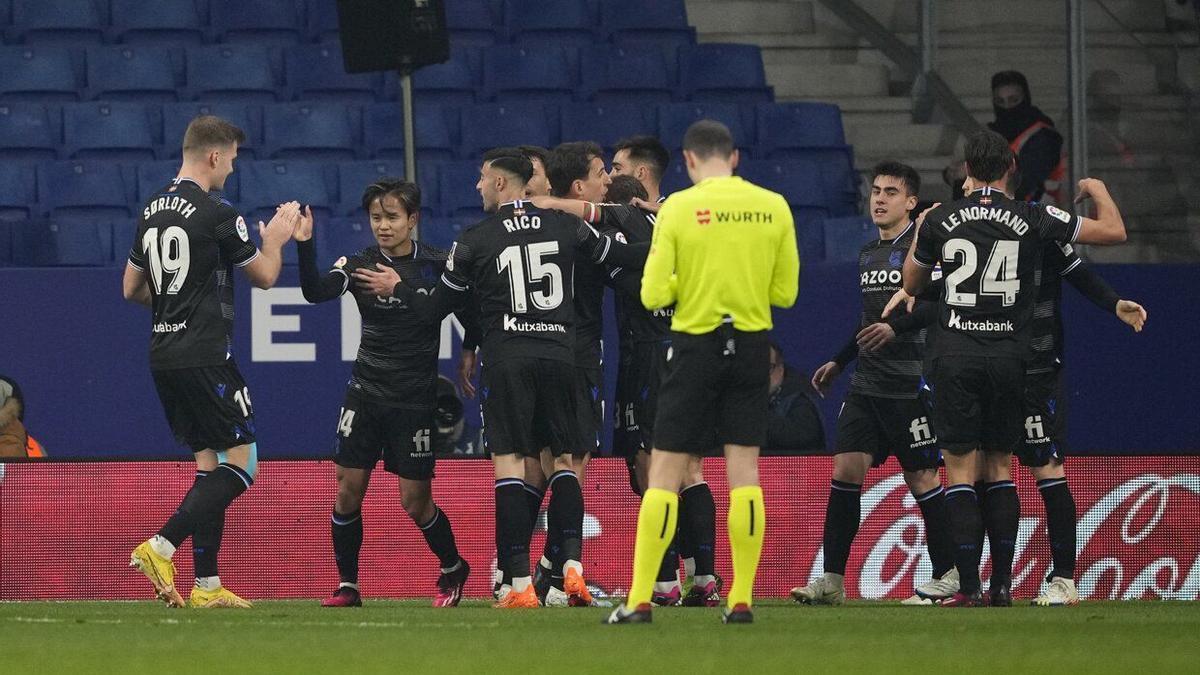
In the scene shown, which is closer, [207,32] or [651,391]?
[651,391]

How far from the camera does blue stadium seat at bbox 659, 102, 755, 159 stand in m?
15.6

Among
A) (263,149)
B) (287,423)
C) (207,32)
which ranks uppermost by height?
(207,32)

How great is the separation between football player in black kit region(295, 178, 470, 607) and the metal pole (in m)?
5.46

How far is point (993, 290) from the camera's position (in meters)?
8.96

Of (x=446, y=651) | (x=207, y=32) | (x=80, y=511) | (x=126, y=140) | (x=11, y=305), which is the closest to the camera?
(x=446, y=651)

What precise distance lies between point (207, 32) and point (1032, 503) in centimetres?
878

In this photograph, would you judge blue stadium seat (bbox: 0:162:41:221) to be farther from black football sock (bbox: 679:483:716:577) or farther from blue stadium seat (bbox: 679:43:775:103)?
black football sock (bbox: 679:483:716:577)

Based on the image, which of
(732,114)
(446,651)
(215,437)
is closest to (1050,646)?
(446,651)

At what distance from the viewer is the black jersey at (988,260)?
352 inches

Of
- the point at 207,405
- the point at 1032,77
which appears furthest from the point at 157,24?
the point at 207,405

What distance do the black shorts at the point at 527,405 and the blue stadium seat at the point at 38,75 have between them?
8.00 meters

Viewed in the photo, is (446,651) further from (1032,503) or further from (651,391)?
(1032,503)

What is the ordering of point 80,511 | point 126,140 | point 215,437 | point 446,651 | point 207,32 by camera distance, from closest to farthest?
point 446,651, point 215,437, point 80,511, point 126,140, point 207,32

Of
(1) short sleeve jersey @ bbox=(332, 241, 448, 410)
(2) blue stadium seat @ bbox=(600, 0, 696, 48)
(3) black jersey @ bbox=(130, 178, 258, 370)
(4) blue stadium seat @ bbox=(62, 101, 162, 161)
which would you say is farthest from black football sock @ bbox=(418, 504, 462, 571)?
(2) blue stadium seat @ bbox=(600, 0, 696, 48)
